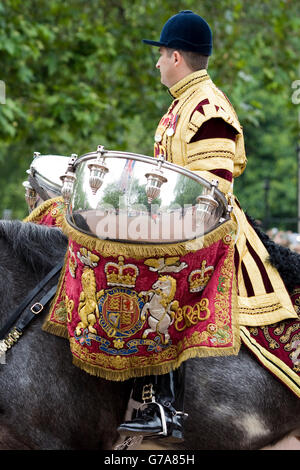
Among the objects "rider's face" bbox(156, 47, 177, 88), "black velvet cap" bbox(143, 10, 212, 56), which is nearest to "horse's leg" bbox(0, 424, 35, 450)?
"rider's face" bbox(156, 47, 177, 88)

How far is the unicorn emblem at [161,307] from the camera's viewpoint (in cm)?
275

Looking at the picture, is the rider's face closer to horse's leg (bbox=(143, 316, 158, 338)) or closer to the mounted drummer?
the mounted drummer

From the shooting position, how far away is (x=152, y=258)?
8.80ft

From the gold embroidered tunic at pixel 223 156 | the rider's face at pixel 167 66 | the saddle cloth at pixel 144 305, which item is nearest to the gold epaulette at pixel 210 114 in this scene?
the gold embroidered tunic at pixel 223 156

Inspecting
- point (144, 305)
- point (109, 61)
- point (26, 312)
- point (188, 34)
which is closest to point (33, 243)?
point (26, 312)

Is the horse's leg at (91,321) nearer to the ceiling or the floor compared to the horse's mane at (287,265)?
nearer to the floor

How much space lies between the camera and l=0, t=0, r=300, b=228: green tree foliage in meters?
8.92

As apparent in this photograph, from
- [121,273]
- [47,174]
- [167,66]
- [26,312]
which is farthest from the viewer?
[47,174]

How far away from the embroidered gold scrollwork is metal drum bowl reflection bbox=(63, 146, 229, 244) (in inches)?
14.8

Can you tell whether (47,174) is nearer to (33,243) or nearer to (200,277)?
(33,243)

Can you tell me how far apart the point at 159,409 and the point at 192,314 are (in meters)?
0.41

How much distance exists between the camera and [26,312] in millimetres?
2928

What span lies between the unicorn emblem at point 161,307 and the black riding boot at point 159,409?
0.60 feet

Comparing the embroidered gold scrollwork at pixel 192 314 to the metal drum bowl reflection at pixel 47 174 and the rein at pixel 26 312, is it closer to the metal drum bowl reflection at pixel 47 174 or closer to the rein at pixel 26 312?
the rein at pixel 26 312
